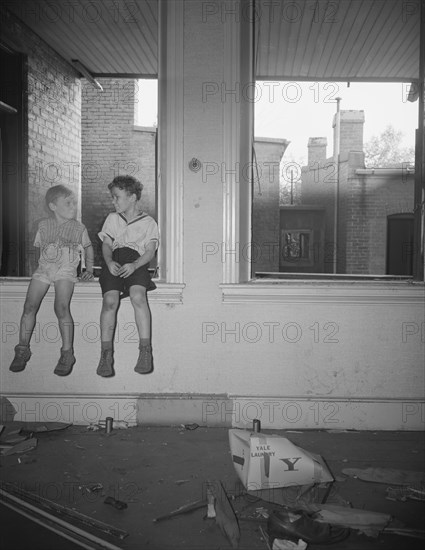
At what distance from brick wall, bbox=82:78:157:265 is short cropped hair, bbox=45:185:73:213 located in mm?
164

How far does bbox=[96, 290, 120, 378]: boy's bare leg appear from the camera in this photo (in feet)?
15.4

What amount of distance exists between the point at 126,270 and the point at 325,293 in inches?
71.7

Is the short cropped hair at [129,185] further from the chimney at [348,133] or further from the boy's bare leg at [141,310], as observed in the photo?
the chimney at [348,133]

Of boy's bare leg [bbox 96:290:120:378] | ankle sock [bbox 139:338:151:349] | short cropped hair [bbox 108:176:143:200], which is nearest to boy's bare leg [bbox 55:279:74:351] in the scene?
boy's bare leg [bbox 96:290:120:378]

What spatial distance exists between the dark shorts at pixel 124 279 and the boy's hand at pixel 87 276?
119 mm

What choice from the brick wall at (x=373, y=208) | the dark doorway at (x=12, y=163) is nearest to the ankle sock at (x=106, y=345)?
the dark doorway at (x=12, y=163)

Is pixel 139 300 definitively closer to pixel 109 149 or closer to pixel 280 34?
pixel 109 149

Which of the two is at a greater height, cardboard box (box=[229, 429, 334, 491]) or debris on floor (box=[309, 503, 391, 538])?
cardboard box (box=[229, 429, 334, 491])

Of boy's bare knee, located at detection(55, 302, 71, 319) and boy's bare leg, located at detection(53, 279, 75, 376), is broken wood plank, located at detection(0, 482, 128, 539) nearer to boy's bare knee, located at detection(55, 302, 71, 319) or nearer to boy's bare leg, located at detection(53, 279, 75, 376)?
boy's bare leg, located at detection(53, 279, 75, 376)

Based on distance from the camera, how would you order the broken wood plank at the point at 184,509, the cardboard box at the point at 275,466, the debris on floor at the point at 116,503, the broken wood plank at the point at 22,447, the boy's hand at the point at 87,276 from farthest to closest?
the boy's hand at the point at 87,276 → the broken wood plank at the point at 22,447 → the cardboard box at the point at 275,466 → the debris on floor at the point at 116,503 → the broken wood plank at the point at 184,509

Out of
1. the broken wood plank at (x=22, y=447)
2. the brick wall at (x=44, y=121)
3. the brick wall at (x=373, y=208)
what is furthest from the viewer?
the brick wall at (x=373, y=208)

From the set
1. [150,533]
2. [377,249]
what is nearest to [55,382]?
[150,533]

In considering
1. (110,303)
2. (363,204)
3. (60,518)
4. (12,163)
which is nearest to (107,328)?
(110,303)

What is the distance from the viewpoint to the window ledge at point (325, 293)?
4.66 meters
